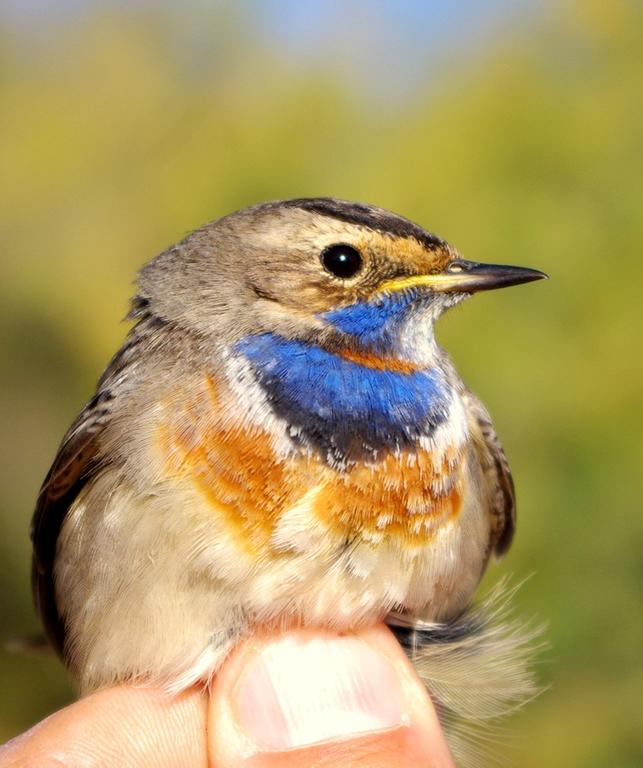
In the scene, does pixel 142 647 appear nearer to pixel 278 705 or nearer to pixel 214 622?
pixel 214 622

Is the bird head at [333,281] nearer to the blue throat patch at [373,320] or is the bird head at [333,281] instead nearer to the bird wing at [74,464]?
the blue throat patch at [373,320]

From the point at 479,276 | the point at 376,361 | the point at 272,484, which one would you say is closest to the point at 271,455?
the point at 272,484

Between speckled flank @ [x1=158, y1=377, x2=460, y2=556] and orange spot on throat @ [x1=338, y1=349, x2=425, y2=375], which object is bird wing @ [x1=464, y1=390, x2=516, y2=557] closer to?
orange spot on throat @ [x1=338, y1=349, x2=425, y2=375]

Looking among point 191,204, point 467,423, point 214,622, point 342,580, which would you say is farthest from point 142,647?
point 191,204

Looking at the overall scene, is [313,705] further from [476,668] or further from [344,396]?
[344,396]

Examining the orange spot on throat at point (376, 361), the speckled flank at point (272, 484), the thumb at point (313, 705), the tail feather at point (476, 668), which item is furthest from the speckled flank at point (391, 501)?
the tail feather at point (476, 668)

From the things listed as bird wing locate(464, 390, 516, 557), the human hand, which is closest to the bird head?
bird wing locate(464, 390, 516, 557)
